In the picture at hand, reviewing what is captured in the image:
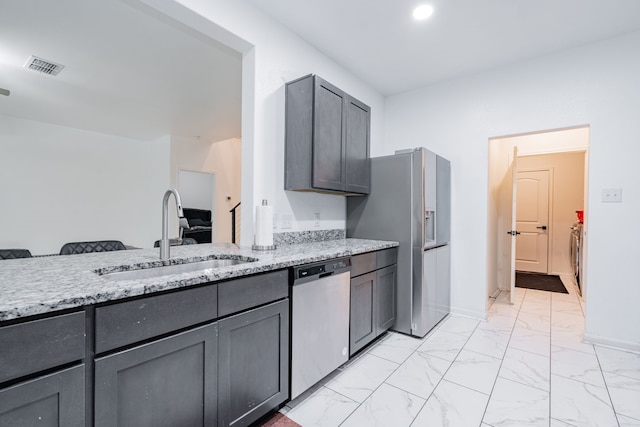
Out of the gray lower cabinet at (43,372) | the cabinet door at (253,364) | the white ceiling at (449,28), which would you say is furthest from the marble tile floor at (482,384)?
the white ceiling at (449,28)

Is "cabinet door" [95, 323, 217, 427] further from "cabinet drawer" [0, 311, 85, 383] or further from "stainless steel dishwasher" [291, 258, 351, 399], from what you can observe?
"stainless steel dishwasher" [291, 258, 351, 399]

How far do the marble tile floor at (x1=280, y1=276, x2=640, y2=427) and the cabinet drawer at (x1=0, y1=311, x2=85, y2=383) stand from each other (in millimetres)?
1231

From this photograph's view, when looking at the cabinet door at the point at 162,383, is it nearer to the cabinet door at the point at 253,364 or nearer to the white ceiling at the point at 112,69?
the cabinet door at the point at 253,364

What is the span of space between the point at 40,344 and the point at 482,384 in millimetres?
2365

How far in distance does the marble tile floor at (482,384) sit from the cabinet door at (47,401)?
3.66ft

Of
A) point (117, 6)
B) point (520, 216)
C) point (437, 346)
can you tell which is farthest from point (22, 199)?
point (520, 216)

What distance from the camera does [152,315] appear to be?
3.63ft

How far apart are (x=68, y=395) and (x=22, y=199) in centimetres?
597

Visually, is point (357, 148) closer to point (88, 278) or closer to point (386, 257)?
point (386, 257)

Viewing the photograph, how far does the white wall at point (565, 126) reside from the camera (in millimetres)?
2539

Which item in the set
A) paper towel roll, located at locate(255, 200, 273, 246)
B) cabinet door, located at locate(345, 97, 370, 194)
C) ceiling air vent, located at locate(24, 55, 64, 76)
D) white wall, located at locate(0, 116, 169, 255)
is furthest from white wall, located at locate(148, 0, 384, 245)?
white wall, located at locate(0, 116, 169, 255)

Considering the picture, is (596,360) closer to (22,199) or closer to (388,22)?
(388,22)

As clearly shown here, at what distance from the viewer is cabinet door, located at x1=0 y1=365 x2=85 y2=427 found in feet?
2.67

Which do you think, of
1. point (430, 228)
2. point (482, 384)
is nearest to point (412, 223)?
point (430, 228)
